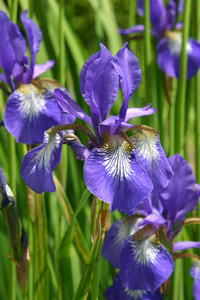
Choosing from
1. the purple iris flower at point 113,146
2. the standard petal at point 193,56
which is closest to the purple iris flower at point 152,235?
the purple iris flower at point 113,146

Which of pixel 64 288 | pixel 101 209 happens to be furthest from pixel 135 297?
pixel 101 209

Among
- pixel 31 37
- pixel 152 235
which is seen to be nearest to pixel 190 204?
pixel 152 235

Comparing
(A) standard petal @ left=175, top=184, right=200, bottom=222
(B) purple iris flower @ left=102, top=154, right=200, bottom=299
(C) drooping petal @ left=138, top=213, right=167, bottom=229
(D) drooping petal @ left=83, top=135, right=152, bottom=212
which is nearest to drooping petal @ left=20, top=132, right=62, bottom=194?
(D) drooping petal @ left=83, top=135, right=152, bottom=212

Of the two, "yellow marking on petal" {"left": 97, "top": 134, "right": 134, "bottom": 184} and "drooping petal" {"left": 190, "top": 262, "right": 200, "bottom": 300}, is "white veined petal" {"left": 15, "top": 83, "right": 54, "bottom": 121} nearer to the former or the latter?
"yellow marking on petal" {"left": 97, "top": 134, "right": 134, "bottom": 184}

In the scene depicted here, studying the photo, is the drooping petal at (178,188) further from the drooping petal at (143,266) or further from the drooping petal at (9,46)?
the drooping petal at (9,46)

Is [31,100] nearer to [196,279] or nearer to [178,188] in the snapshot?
[178,188]
